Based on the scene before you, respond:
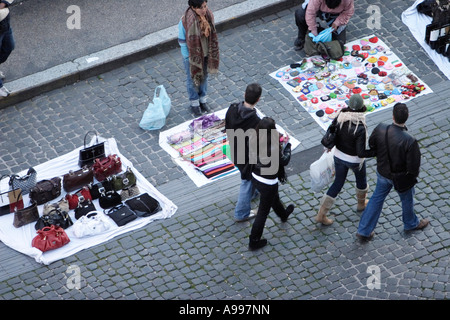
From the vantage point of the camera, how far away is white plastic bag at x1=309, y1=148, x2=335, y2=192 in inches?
408

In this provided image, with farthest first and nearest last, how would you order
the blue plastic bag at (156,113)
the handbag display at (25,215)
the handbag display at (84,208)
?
the blue plastic bag at (156,113) → the handbag display at (84,208) → the handbag display at (25,215)

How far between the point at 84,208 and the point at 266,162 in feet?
8.37

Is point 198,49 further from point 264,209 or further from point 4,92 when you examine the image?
point 4,92

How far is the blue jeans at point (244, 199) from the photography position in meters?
10.5

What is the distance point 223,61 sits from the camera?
1330cm

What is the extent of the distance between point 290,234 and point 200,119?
2438 mm

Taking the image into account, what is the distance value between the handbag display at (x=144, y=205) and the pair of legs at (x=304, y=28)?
3.75 metres

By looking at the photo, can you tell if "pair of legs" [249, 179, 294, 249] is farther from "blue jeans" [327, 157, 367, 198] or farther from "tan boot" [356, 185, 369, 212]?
"tan boot" [356, 185, 369, 212]

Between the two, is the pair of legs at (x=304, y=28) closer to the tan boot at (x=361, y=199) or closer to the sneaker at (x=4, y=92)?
the tan boot at (x=361, y=199)

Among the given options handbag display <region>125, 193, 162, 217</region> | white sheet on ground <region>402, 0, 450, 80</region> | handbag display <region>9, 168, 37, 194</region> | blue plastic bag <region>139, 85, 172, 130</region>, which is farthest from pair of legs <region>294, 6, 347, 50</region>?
handbag display <region>9, 168, 37, 194</region>

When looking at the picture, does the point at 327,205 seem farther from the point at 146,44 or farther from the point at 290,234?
the point at 146,44

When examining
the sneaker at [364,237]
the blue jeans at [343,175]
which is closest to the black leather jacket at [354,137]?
the blue jeans at [343,175]

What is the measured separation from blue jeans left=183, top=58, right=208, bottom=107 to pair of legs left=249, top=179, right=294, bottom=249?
2.27m
